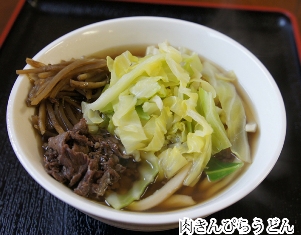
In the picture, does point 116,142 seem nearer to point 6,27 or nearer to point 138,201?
point 138,201

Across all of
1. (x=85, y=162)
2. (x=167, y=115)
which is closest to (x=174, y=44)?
(x=167, y=115)

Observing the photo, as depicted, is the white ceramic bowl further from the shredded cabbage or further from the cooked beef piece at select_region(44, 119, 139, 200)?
the shredded cabbage

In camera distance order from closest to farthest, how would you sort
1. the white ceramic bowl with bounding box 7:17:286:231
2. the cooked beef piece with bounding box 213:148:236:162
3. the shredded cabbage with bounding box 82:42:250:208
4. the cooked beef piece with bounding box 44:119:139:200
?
1. the white ceramic bowl with bounding box 7:17:286:231
2. the cooked beef piece with bounding box 44:119:139:200
3. the shredded cabbage with bounding box 82:42:250:208
4. the cooked beef piece with bounding box 213:148:236:162

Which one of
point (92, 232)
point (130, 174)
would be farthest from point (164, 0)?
point (92, 232)

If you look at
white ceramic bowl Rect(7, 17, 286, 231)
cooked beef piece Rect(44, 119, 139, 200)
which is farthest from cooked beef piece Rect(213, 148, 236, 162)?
cooked beef piece Rect(44, 119, 139, 200)

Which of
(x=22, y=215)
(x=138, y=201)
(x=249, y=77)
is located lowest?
(x=22, y=215)

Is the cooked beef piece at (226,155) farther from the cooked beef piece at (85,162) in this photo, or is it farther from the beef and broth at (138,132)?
the cooked beef piece at (85,162)
